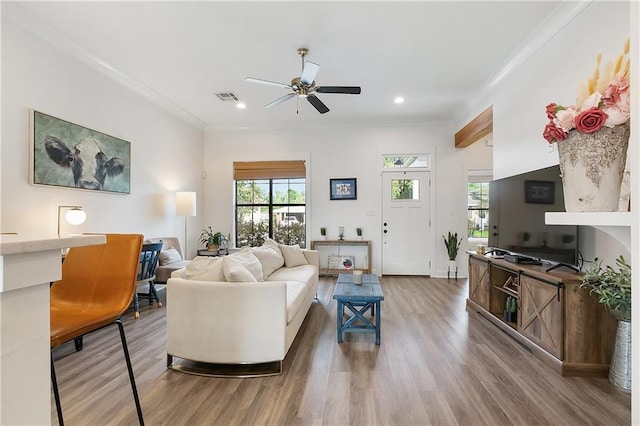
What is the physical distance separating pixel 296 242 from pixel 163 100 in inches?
134

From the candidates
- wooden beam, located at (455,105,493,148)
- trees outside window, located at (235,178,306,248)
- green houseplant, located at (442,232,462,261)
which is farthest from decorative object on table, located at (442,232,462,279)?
trees outside window, located at (235,178,306,248)

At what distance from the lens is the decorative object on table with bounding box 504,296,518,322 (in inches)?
125

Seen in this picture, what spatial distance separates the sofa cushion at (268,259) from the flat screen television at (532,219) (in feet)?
8.62

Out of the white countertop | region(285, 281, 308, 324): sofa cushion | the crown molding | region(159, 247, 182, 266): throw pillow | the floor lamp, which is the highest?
the crown molding

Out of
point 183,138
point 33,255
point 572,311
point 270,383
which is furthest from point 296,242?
point 33,255

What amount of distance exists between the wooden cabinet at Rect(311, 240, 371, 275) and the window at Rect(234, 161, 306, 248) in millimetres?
479

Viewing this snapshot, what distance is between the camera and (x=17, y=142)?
2850mm

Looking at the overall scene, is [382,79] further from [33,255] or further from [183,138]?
[33,255]

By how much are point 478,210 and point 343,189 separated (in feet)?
11.1

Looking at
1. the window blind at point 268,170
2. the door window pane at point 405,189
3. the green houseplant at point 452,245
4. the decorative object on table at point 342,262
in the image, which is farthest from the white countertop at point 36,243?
the green houseplant at point 452,245

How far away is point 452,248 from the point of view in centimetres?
579

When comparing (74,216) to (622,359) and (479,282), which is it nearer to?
(479,282)

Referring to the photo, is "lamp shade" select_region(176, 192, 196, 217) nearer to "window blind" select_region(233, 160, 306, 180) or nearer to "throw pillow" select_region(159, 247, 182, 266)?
"throw pillow" select_region(159, 247, 182, 266)

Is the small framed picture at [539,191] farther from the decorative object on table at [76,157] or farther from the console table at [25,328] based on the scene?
the decorative object on table at [76,157]
